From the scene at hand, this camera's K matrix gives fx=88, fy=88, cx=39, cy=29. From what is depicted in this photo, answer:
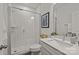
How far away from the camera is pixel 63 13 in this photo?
1.42 m

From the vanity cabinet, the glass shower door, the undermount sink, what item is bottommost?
the vanity cabinet

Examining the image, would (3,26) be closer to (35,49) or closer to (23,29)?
(23,29)

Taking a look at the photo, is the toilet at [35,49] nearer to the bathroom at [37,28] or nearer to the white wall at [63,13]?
the bathroom at [37,28]

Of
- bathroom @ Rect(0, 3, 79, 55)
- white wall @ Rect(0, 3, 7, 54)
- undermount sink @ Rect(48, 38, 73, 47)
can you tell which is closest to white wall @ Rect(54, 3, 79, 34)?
bathroom @ Rect(0, 3, 79, 55)

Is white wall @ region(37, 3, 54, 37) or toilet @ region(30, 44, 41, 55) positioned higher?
white wall @ region(37, 3, 54, 37)

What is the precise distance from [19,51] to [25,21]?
0.46m

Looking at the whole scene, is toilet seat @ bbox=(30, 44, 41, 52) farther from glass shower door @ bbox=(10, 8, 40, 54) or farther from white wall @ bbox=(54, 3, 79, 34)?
white wall @ bbox=(54, 3, 79, 34)

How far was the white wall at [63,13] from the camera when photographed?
4.37 ft

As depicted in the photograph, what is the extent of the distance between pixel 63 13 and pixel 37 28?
484 mm

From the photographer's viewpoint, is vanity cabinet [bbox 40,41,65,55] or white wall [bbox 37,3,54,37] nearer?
vanity cabinet [bbox 40,41,65,55]

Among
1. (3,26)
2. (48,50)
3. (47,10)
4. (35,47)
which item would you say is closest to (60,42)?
(48,50)

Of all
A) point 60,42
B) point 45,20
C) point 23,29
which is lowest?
point 60,42

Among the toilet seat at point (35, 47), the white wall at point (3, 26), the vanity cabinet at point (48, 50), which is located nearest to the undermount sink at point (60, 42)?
the vanity cabinet at point (48, 50)

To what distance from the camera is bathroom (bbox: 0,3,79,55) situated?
4.20 ft
